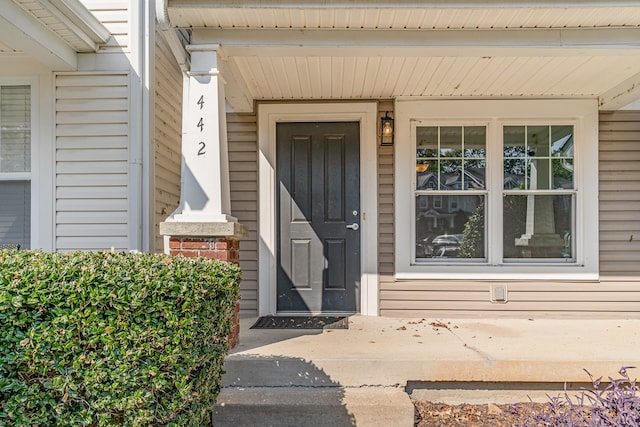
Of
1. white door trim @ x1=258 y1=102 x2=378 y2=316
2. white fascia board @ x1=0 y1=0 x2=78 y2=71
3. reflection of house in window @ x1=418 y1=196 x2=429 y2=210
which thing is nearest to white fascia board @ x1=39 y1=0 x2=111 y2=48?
white fascia board @ x1=0 y1=0 x2=78 y2=71

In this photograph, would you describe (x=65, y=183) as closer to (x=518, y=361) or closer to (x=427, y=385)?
(x=427, y=385)

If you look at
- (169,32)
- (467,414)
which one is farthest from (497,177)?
(169,32)

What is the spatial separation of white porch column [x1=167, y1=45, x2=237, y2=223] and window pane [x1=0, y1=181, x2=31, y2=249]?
4.33ft

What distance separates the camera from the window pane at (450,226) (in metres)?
4.09

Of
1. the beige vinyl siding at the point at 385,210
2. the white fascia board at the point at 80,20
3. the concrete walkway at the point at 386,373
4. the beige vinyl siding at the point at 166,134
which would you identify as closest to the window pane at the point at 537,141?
the beige vinyl siding at the point at 385,210

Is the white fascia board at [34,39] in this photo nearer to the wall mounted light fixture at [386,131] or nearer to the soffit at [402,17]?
the soffit at [402,17]

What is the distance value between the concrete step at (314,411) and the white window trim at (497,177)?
→ 177cm

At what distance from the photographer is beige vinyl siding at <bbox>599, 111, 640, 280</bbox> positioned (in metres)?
3.99

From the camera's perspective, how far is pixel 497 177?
158 inches

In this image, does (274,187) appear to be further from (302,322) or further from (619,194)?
(619,194)

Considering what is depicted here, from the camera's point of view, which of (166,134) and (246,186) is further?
(246,186)

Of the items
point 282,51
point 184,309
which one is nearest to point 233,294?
point 184,309

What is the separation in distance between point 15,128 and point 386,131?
3119 mm

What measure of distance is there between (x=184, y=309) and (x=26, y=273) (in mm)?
592
